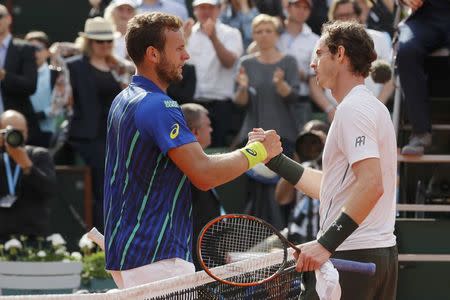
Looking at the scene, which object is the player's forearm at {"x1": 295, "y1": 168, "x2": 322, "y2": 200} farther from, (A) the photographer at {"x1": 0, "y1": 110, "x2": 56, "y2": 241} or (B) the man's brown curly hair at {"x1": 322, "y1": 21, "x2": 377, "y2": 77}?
(A) the photographer at {"x1": 0, "y1": 110, "x2": 56, "y2": 241}

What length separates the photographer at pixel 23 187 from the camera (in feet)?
34.2

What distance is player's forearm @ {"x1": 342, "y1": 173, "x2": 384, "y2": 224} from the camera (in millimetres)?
5059

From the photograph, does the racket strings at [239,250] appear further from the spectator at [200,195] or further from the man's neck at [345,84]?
the spectator at [200,195]

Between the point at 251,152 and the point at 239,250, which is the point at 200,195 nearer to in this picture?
the point at 239,250

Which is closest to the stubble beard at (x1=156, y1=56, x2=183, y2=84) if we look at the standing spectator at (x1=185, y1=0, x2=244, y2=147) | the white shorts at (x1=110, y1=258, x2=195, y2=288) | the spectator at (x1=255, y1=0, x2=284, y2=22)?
the white shorts at (x1=110, y1=258, x2=195, y2=288)

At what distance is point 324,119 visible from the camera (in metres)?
12.1

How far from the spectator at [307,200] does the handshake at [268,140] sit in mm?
3399

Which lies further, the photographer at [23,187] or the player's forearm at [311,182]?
the photographer at [23,187]

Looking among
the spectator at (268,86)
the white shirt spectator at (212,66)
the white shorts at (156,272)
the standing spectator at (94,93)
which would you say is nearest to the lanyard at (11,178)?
the standing spectator at (94,93)

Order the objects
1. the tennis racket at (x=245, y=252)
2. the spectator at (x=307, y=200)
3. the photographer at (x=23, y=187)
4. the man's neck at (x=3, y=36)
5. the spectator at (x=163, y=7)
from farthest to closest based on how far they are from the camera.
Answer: the spectator at (x=163, y=7) → the man's neck at (x=3, y=36) → the photographer at (x=23, y=187) → the spectator at (x=307, y=200) → the tennis racket at (x=245, y=252)

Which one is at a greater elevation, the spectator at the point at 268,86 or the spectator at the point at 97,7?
the spectator at the point at 97,7

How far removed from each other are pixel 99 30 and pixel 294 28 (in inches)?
85.3

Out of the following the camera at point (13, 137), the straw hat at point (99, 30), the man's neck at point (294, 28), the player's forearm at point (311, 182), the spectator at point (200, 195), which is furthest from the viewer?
the man's neck at point (294, 28)

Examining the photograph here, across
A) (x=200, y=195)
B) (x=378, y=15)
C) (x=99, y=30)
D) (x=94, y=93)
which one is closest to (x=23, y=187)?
(x=94, y=93)
